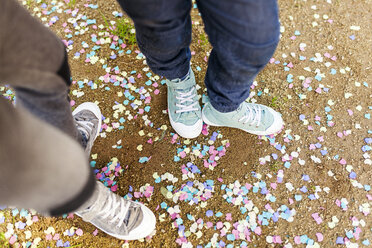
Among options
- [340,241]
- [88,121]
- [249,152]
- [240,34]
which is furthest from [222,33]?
[340,241]

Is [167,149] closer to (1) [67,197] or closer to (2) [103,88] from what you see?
(2) [103,88]

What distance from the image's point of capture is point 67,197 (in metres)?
0.86

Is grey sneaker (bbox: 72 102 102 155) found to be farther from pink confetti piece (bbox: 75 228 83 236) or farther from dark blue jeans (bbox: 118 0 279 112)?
dark blue jeans (bbox: 118 0 279 112)

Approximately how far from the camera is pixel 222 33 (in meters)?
1.04

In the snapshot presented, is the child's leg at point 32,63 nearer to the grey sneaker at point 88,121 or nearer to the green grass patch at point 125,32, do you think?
the grey sneaker at point 88,121

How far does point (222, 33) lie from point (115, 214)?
3.31 feet

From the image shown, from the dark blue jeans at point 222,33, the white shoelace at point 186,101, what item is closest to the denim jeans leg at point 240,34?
the dark blue jeans at point 222,33

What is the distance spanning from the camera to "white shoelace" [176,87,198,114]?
5.56ft

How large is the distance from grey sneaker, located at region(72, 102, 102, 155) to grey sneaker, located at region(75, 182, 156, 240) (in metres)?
0.35

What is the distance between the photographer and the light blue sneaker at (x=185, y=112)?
1.70m

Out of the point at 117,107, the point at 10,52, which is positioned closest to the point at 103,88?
the point at 117,107

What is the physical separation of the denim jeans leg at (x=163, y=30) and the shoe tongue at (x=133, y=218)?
0.75m

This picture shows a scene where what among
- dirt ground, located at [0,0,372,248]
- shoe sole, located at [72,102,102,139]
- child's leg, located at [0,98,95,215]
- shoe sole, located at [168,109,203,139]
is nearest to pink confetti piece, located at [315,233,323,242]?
dirt ground, located at [0,0,372,248]

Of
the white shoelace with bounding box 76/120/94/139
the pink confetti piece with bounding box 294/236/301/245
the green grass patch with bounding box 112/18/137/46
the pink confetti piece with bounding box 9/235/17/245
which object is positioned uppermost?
the green grass patch with bounding box 112/18/137/46
